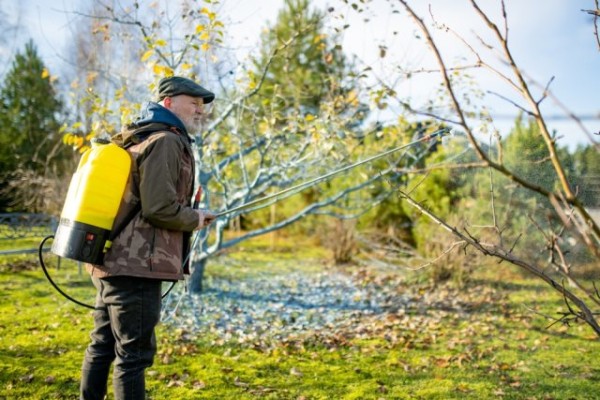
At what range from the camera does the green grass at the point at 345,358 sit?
3.51m

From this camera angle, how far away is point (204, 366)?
3.92m

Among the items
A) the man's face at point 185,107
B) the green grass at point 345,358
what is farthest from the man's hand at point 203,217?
the green grass at point 345,358

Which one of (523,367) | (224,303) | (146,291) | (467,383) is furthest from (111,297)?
(224,303)

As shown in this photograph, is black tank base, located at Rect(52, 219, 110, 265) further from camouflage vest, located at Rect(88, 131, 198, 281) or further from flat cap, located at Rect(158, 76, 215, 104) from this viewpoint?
flat cap, located at Rect(158, 76, 215, 104)

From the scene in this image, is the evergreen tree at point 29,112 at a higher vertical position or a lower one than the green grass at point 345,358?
higher

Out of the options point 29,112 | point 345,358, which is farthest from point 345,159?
point 29,112

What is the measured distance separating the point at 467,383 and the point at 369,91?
3058 mm

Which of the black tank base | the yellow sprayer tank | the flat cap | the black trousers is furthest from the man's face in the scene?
the black trousers

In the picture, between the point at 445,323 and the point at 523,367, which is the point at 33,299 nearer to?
the point at 445,323

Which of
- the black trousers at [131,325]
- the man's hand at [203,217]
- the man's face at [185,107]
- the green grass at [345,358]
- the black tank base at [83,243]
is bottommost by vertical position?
the green grass at [345,358]

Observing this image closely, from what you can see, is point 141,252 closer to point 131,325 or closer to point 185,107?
point 131,325

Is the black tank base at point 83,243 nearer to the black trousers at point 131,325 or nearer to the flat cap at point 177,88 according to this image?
the black trousers at point 131,325

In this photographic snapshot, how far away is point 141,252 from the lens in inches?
91.3

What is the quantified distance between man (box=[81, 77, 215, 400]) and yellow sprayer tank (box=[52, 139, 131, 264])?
57 millimetres
